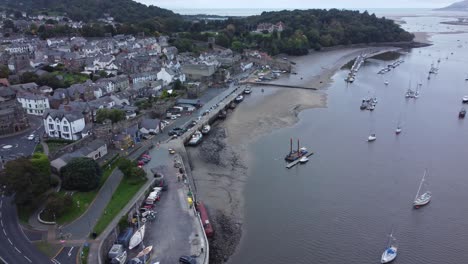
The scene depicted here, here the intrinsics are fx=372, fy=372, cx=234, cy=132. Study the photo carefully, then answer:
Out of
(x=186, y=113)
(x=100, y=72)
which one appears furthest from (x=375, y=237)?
(x=100, y=72)

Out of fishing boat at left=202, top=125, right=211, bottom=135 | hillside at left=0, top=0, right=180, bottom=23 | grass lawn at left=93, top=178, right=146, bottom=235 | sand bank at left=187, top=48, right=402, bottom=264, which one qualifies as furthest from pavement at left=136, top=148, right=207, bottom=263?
hillside at left=0, top=0, right=180, bottom=23

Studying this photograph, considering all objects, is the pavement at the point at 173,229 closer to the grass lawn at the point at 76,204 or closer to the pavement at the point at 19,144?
the grass lawn at the point at 76,204

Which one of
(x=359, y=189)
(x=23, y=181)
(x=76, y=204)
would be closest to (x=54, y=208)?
(x=76, y=204)

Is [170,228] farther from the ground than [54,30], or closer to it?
closer to it

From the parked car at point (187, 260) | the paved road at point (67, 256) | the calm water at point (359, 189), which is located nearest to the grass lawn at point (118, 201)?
the paved road at point (67, 256)

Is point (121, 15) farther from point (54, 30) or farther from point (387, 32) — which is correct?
point (387, 32)

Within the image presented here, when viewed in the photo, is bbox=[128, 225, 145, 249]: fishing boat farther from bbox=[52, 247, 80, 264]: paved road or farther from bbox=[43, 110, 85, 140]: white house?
bbox=[43, 110, 85, 140]: white house

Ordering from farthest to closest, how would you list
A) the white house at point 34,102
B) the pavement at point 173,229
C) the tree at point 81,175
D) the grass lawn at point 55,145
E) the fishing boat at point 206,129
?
the white house at point 34,102
the fishing boat at point 206,129
the grass lawn at point 55,145
the tree at point 81,175
the pavement at point 173,229
